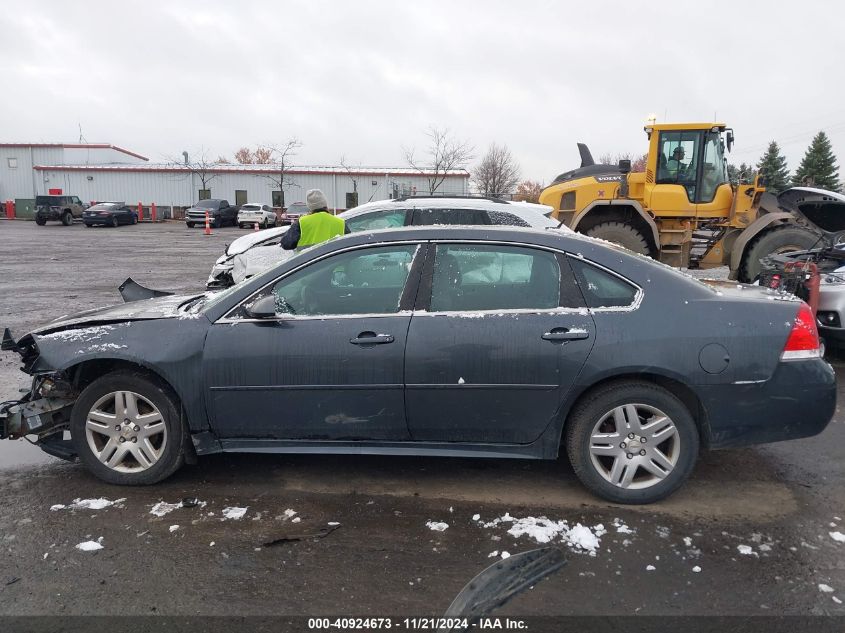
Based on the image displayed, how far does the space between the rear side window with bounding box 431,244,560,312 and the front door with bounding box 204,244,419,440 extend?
192mm

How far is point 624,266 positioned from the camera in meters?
3.78

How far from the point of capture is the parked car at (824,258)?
254 inches

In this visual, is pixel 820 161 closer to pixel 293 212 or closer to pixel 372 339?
pixel 293 212

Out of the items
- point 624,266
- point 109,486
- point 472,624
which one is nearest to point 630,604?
point 472,624

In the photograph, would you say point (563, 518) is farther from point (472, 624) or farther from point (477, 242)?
point (477, 242)

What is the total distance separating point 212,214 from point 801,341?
124 ft

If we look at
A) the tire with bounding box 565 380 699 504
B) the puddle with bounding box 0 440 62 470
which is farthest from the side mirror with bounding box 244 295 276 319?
the puddle with bounding box 0 440 62 470

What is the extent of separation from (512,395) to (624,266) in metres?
1.01

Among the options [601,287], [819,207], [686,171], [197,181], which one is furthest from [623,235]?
[197,181]

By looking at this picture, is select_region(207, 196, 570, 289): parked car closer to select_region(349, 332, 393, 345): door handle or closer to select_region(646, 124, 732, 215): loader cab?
select_region(349, 332, 393, 345): door handle

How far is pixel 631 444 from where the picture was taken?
3658 mm

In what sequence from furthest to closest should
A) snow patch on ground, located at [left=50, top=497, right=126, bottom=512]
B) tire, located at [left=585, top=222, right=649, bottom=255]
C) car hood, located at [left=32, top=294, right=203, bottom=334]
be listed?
1. tire, located at [left=585, top=222, right=649, bottom=255]
2. car hood, located at [left=32, top=294, right=203, bottom=334]
3. snow patch on ground, located at [left=50, top=497, right=126, bottom=512]

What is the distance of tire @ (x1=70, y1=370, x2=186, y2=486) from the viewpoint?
3854 mm

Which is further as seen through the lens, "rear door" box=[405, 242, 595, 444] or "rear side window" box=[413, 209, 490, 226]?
"rear side window" box=[413, 209, 490, 226]
